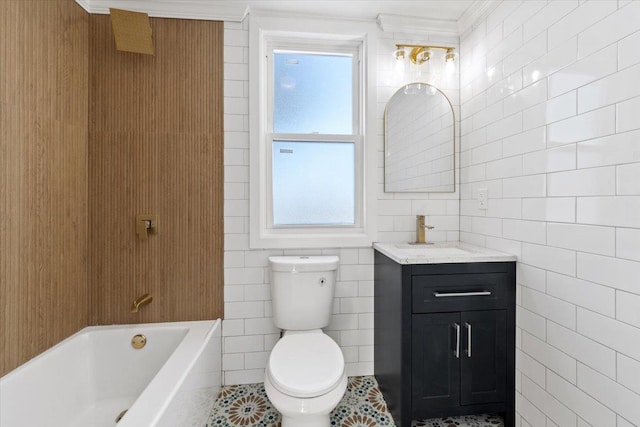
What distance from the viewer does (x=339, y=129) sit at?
209 cm

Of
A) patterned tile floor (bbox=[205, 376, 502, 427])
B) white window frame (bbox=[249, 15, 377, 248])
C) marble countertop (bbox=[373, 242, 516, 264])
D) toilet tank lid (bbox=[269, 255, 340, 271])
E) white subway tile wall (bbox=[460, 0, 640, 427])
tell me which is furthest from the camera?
white window frame (bbox=[249, 15, 377, 248])

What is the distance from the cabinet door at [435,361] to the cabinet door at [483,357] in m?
0.04

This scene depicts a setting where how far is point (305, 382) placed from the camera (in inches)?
49.8

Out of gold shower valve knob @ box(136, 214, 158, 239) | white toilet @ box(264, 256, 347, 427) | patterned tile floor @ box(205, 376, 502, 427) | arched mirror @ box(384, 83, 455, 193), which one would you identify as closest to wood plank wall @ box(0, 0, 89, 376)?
gold shower valve knob @ box(136, 214, 158, 239)

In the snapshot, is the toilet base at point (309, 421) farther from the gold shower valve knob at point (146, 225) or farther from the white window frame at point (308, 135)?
the gold shower valve knob at point (146, 225)

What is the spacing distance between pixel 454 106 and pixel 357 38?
77cm

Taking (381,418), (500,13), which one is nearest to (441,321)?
(381,418)

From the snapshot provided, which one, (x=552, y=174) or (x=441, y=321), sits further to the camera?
(x=441, y=321)

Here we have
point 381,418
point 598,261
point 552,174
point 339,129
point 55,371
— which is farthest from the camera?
point 339,129

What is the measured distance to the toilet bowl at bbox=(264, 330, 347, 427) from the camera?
4.02 feet

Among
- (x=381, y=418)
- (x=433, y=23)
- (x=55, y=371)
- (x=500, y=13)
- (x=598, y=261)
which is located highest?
(x=433, y=23)

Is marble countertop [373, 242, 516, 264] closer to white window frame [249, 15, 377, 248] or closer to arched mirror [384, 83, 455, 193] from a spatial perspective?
white window frame [249, 15, 377, 248]

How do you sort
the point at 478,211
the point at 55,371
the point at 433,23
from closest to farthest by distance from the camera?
the point at 55,371 → the point at 478,211 → the point at 433,23

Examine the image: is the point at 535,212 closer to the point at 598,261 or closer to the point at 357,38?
the point at 598,261
